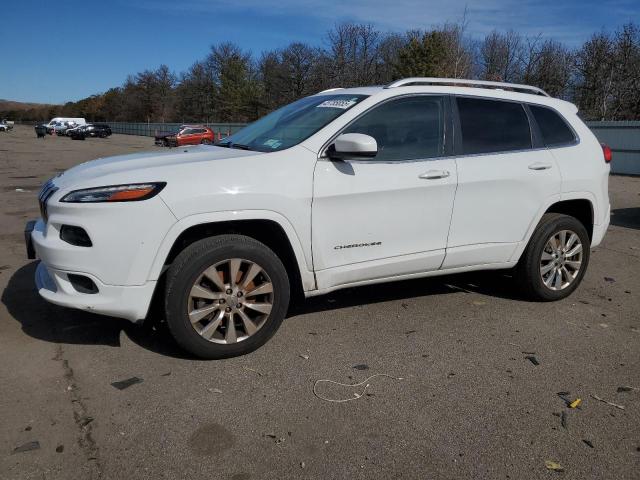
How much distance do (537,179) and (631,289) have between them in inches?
74.8

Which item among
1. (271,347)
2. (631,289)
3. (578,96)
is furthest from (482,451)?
(578,96)

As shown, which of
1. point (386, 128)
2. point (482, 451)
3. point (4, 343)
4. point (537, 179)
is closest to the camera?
point (482, 451)

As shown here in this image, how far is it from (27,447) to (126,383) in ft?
2.36

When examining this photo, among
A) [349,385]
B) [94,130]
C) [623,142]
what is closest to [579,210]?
[349,385]

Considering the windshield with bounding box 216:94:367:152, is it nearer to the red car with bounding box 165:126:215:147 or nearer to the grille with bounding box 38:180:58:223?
the grille with bounding box 38:180:58:223

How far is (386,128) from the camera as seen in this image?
4055 millimetres

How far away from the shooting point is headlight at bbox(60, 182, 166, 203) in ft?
10.7

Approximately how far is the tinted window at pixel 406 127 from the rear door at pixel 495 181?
0.69ft

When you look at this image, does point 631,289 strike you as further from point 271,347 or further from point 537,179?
point 271,347

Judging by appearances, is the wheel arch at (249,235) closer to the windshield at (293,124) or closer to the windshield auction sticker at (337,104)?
the windshield at (293,124)

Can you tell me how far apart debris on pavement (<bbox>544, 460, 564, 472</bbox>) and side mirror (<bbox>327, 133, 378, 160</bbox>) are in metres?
2.08

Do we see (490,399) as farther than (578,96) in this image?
No

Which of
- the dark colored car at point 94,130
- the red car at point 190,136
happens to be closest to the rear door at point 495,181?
the red car at point 190,136

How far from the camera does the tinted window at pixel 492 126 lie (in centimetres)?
438
